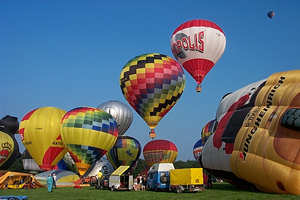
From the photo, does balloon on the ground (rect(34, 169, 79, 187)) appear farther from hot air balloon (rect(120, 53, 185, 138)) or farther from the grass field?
the grass field

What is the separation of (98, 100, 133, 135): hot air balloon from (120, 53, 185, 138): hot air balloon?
13.2 metres

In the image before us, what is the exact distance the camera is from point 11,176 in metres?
23.6

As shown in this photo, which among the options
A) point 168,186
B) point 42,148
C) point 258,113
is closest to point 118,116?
point 42,148

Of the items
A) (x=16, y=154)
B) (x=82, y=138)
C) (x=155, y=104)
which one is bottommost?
(x=16, y=154)

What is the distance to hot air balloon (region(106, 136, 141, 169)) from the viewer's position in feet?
137

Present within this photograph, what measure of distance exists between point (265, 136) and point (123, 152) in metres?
29.1

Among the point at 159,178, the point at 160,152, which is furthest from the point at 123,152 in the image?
the point at 159,178

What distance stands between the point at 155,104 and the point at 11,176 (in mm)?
14450

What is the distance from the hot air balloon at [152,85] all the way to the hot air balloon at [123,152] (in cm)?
921

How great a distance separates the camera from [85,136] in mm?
28344

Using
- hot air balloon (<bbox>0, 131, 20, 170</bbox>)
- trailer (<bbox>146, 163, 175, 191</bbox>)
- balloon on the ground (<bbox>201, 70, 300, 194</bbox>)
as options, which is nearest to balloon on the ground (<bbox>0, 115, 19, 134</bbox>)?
hot air balloon (<bbox>0, 131, 20, 170</bbox>)

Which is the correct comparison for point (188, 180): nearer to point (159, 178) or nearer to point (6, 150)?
point (159, 178)

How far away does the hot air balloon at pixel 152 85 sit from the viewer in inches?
1277

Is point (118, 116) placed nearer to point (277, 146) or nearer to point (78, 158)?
point (78, 158)
